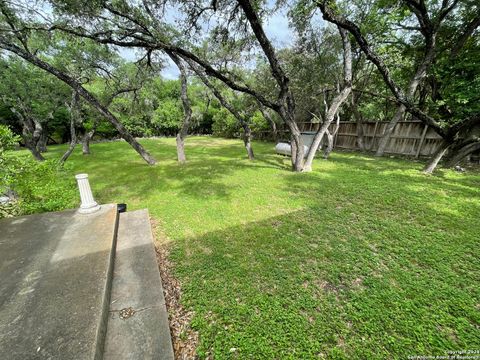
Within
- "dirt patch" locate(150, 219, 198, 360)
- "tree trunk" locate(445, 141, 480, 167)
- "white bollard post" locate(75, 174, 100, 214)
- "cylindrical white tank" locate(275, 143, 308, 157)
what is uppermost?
"tree trunk" locate(445, 141, 480, 167)

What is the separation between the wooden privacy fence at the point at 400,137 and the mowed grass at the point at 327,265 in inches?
133

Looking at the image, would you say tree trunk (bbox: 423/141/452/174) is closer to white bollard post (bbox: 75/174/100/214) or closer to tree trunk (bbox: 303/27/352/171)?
tree trunk (bbox: 303/27/352/171)

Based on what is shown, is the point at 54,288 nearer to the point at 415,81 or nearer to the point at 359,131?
the point at 415,81

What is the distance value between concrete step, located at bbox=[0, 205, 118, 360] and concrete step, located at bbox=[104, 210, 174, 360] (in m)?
0.10

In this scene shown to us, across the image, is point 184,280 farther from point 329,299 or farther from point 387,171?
point 387,171

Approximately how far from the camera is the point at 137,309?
171 cm

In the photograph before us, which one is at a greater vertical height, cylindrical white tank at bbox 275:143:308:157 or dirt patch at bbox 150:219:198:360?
cylindrical white tank at bbox 275:143:308:157

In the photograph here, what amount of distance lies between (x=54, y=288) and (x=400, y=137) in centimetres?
1091

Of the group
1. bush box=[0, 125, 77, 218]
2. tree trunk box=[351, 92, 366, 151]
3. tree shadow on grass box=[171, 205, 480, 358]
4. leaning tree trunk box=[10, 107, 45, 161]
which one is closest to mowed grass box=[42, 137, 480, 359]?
tree shadow on grass box=[171, 205, 480, 358]

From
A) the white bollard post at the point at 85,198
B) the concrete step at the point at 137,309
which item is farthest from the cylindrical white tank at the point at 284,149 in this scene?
the white bollard post at the point at 85,198

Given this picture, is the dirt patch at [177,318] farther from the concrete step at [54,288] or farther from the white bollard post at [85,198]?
the white bollard post at [85,198]

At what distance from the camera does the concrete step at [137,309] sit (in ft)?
4.62

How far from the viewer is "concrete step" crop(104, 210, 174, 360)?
1409mm

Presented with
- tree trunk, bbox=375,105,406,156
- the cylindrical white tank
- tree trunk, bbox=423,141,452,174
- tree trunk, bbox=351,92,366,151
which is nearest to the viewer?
tree trunk, bbox=423,141,452,174
